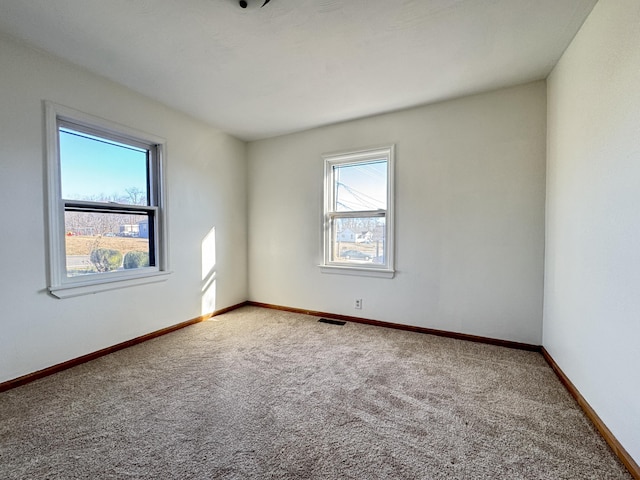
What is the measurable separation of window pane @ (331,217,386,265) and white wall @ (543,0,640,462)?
5.41ft

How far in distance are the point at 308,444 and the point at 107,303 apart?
226 centimetres

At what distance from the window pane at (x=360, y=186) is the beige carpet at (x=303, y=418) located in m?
1.72

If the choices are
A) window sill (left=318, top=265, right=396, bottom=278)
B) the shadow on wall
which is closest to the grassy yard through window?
the shadow on wall

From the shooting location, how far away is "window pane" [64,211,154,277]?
2344 millimetres

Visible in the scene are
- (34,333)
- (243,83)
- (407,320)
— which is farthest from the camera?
(407,320)

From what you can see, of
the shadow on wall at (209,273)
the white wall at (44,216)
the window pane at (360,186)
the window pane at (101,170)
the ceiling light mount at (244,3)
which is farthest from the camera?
the shadow on wall at (209,273)

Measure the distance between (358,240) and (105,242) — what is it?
107 inches

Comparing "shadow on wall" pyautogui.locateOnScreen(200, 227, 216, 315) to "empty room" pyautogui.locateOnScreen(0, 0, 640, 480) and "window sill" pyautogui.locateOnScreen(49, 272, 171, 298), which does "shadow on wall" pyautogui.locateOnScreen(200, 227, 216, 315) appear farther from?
"window sill" pyautogui.locateOnScreen(49, 272, 171, 298)

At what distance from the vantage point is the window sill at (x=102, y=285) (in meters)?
2.20

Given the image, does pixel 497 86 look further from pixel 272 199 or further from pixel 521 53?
pixel 272 199

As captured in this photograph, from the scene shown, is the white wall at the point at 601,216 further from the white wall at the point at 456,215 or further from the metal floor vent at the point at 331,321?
the metal floor vent at the point at 331,321

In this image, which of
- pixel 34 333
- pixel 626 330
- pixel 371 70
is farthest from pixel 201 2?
pixel 626 330

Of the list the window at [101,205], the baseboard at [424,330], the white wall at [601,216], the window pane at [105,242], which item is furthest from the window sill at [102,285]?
the white wall at [601,216]

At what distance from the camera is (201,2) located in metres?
1.60
